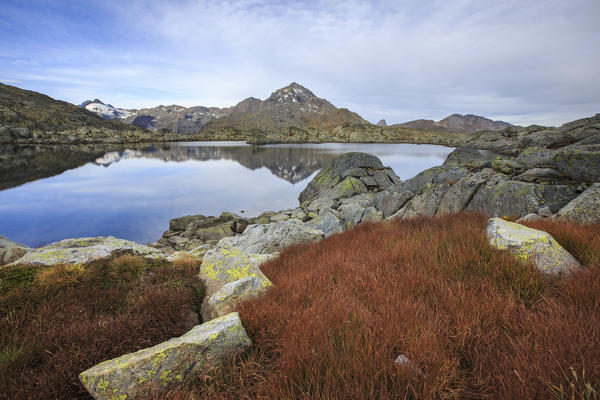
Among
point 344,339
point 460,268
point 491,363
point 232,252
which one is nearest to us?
point 491,363

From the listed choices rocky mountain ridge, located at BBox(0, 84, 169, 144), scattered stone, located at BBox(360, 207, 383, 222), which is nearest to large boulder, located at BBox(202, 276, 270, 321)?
scattered stone, located at BBox(360, 207, 383, 222)

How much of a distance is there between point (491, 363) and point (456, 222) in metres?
5.16

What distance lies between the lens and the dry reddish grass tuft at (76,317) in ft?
8.81

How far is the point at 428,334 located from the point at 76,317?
16.2 ft

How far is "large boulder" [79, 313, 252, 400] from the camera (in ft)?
8.25

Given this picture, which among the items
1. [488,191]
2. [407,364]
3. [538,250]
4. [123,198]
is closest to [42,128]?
[123,198]

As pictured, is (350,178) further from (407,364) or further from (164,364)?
(164,364)

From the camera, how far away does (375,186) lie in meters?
25.7

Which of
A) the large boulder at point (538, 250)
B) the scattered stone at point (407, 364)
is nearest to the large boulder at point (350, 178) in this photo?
the large boulder at point (538, 250)

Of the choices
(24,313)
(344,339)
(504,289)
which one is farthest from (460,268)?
(24,313)

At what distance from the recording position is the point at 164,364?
2.67 m

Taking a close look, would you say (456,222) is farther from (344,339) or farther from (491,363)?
(344,339)

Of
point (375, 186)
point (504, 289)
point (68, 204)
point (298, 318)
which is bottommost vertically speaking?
point (68, 204)

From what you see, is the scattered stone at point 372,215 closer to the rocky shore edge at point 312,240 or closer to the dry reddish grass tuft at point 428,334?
the rocky shore edge at point 312,240
